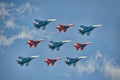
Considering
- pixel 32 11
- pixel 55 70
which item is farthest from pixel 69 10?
pixel 55 70

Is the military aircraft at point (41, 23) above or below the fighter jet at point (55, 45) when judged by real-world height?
above

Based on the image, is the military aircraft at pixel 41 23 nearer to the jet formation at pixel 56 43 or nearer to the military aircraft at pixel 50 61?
the jet formation at pixel 56 43

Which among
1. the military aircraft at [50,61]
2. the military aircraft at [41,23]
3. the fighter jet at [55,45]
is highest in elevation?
the military aircraft at [41,23]

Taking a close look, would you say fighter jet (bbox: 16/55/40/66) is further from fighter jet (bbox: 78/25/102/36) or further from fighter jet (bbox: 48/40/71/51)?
fighter jet (bbox: 78/25/102/36)

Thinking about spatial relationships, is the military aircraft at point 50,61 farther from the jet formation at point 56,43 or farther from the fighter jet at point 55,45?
the fighter jet at point 55,45

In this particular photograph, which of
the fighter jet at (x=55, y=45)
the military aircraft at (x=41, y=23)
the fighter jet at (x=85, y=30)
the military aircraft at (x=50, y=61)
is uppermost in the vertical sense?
the military aircraft at (x=41, y=23)

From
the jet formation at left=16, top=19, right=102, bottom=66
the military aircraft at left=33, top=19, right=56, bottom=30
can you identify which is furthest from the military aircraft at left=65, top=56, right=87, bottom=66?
the military aircraft at left=33, top=19, right=56, bottom=30

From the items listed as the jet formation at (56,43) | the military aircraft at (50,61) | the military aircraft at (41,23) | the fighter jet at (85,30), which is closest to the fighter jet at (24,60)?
the jet formation at (56,43)

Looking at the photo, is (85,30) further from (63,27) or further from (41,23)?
(41,23)

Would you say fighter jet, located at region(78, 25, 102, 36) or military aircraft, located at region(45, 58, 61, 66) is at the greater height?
fighter jet, located at region(78, 25, 102, 36)

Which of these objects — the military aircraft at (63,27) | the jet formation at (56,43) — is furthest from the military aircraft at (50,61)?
the military aircraft at (63,27)

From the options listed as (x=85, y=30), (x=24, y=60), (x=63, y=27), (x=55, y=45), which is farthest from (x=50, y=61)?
(x=85, y=30)

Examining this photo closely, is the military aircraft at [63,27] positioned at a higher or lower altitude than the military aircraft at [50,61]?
higher

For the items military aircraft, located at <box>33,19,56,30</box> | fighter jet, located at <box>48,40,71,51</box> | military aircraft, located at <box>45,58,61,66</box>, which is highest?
military aircraft, located at <box>33,19,56,30</box>
